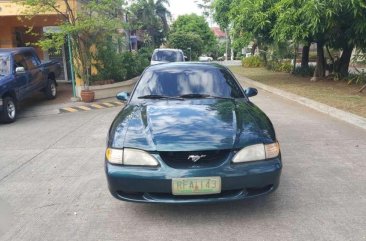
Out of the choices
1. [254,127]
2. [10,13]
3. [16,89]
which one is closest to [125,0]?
[10,13]

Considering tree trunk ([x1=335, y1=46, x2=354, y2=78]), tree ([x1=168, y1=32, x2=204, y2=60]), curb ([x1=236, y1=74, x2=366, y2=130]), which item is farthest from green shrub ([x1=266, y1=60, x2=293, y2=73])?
tree ([x1=168, y1=32, x2=204, y2=60])

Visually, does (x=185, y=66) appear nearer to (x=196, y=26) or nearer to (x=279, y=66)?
(x=279, y=66)

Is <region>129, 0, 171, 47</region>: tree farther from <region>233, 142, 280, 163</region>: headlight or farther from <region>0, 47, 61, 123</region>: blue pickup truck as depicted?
<region>233, 142, 280, 163</region>: headlight

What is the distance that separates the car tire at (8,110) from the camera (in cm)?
1020

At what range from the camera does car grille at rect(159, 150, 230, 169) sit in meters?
3.73

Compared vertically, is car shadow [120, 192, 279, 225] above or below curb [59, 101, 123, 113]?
above

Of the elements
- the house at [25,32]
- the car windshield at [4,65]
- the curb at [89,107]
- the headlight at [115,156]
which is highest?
the house at [25,32]

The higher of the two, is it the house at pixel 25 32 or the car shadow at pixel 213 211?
the house at pixel 25 32

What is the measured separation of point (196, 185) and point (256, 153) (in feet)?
2.25

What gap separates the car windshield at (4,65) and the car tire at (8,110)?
0.77 meters

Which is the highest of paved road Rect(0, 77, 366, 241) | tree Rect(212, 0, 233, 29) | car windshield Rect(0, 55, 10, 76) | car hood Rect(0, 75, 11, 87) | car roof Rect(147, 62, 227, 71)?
tree Rect(212, 0, 233, 29)

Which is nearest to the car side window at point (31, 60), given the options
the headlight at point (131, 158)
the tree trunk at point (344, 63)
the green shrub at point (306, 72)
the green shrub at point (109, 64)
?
the green shrub at point (109, 64)

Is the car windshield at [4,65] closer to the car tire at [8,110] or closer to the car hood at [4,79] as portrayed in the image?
the car hood at [4,79]

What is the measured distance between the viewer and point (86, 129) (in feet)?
29.8
